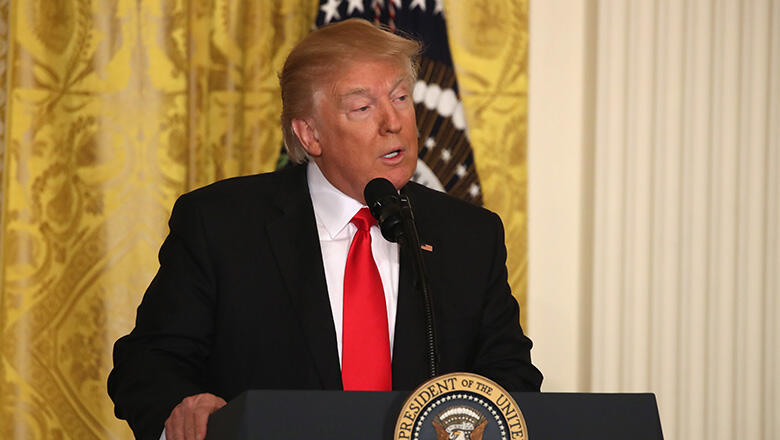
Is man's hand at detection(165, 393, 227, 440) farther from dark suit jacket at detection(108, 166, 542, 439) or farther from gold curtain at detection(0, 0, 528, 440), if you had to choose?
gold curtain at detection(0, 0, 528, 440)

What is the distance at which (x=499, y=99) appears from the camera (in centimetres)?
361

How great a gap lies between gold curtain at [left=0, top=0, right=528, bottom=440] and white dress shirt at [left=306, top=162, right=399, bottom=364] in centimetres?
108

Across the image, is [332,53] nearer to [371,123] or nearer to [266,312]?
[371,123]

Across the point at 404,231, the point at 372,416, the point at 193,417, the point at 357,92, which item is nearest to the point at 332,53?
the point at 357,92

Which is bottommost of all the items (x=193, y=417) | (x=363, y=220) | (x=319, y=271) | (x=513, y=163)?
(x=193, y=417)

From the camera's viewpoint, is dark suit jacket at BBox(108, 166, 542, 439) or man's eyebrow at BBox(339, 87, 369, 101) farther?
man's eyebrow at BBox(339, 87, 369, 101)

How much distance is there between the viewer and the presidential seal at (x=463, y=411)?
1386mm

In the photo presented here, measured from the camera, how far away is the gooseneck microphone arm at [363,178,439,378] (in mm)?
1656

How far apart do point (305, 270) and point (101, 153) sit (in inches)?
58.4

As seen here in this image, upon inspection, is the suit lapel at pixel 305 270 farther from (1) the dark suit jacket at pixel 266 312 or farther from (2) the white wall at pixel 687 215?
(2) the white wall at pixel 687 215

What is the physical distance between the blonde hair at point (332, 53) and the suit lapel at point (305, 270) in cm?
23

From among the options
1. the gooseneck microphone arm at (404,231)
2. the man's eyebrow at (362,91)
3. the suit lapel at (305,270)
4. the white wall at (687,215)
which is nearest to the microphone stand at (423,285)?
the gooseneck microphone arm at (404,231)

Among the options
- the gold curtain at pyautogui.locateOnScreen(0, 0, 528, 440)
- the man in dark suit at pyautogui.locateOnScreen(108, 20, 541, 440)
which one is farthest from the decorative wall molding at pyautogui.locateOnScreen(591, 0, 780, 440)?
the man in dark suit at pyautogui.locateOnScreen(108, 20, 541, 440)

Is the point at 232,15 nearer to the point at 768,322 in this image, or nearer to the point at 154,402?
the point at 154,402
